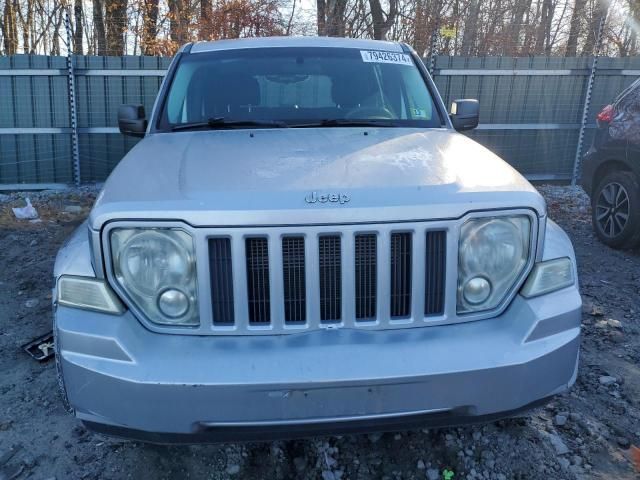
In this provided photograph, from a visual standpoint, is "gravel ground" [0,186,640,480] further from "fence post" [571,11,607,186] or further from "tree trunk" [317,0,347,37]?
"tree trunk" [317,0,347,37]

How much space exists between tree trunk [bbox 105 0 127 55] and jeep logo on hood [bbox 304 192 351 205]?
39.2 feet

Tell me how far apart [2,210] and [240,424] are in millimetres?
6746

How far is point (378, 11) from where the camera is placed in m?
16.0

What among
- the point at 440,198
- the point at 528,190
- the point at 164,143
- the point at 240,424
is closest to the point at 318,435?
the point at 240,424

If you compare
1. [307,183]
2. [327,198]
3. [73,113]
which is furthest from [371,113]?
[73,113]

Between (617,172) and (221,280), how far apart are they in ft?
15.9

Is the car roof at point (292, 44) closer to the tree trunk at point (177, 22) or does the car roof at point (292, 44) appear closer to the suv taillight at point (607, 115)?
the suv taillight at point (607, 115)

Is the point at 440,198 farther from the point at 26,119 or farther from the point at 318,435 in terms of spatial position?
the point at 26,119

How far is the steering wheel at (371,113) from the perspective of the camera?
3.29 metres

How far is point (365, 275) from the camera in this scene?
6.52ft

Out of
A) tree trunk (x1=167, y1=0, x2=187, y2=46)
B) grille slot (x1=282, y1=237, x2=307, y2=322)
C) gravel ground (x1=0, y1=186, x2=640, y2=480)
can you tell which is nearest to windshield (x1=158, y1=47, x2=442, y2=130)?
grille slot (x1=282, y1=237, x2=307, y2=322)

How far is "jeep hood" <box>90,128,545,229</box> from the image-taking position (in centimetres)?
191

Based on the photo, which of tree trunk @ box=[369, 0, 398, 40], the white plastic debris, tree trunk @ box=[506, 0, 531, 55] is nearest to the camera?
the white plastic debris

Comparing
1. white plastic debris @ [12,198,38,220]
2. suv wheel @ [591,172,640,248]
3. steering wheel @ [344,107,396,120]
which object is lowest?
white plastic debris @ [12,198,38,220]
